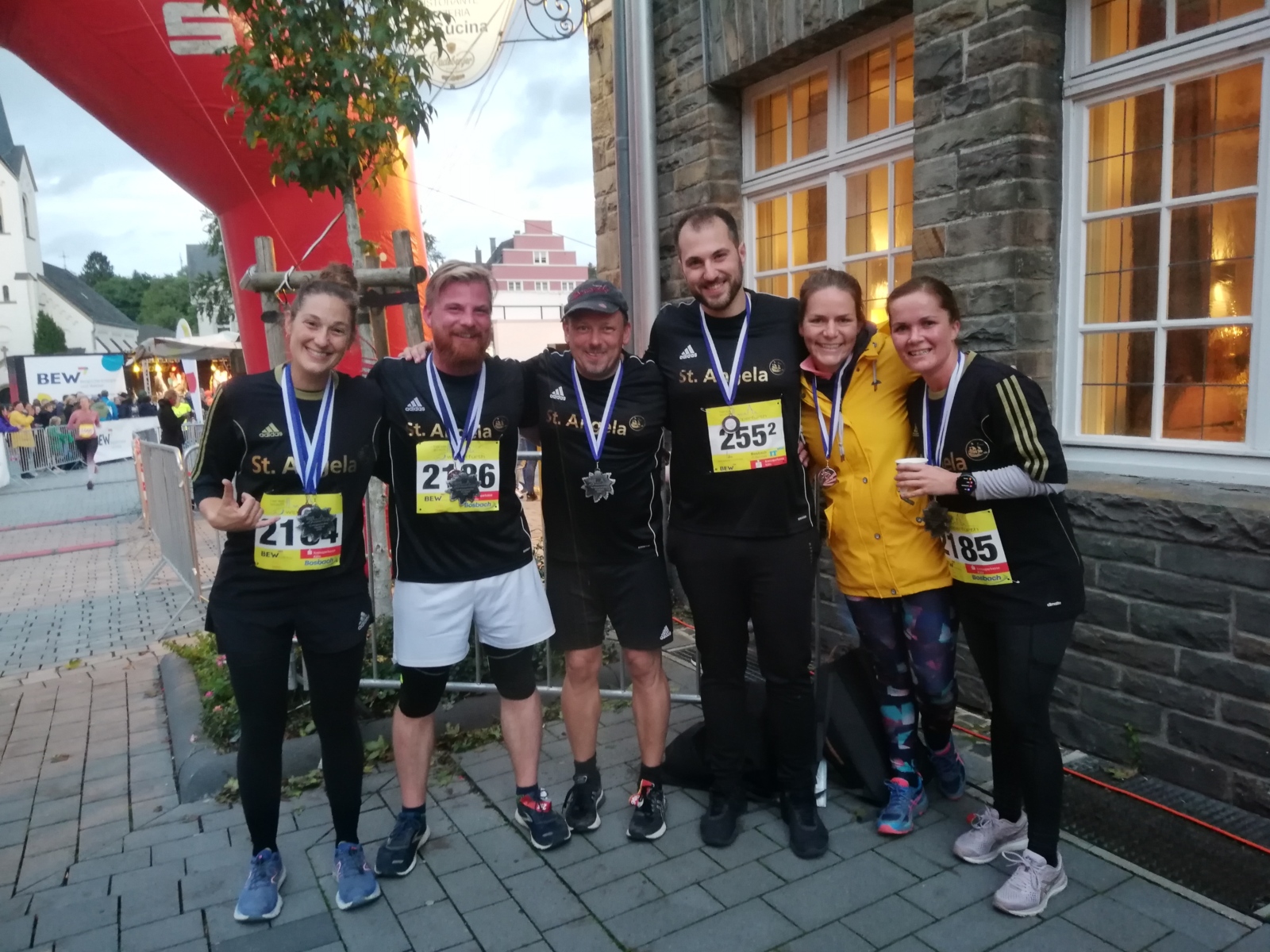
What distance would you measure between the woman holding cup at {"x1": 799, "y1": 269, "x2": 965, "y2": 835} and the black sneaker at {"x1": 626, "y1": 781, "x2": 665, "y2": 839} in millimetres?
783

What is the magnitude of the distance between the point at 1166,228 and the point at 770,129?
8.40 ft

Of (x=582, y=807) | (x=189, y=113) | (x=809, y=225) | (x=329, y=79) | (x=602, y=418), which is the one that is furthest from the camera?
(x=189, y=113)

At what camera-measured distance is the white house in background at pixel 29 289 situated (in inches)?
1976

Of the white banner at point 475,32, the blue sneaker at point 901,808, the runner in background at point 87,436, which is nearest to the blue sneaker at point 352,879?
the blue sneaker at point 901,808

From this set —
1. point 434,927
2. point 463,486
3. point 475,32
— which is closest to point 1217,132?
point 463,486

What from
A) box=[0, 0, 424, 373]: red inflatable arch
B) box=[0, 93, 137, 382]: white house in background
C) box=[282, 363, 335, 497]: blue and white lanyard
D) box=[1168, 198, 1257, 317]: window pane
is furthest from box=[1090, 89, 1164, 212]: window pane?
box=[0, 93, 137, 382]: white house in background

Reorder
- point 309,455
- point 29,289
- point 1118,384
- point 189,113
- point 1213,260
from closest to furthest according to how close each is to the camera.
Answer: point 309,455 < point 1213,260 < point 1118,384 < point 189,113 < point 29,289

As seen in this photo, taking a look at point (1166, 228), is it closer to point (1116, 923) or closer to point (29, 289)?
point (1116, 923)

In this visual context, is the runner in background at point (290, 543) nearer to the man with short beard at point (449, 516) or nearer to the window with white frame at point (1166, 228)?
the man with short beard at point (449, 516)

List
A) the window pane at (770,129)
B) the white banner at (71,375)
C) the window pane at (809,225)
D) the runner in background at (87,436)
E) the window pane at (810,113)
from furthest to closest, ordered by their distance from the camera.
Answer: the white banner at (71,375)
the runner in background at (87,436)
the window pane at (770,129)
the window pane at (809,225)
the window pane at (810,113)

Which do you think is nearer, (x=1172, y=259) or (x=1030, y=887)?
(x=1030, y=887)

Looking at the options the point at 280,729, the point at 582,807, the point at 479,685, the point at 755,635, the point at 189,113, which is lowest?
the point at 582,807

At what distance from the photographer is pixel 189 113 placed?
5.71 metres

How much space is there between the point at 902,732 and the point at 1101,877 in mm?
736
